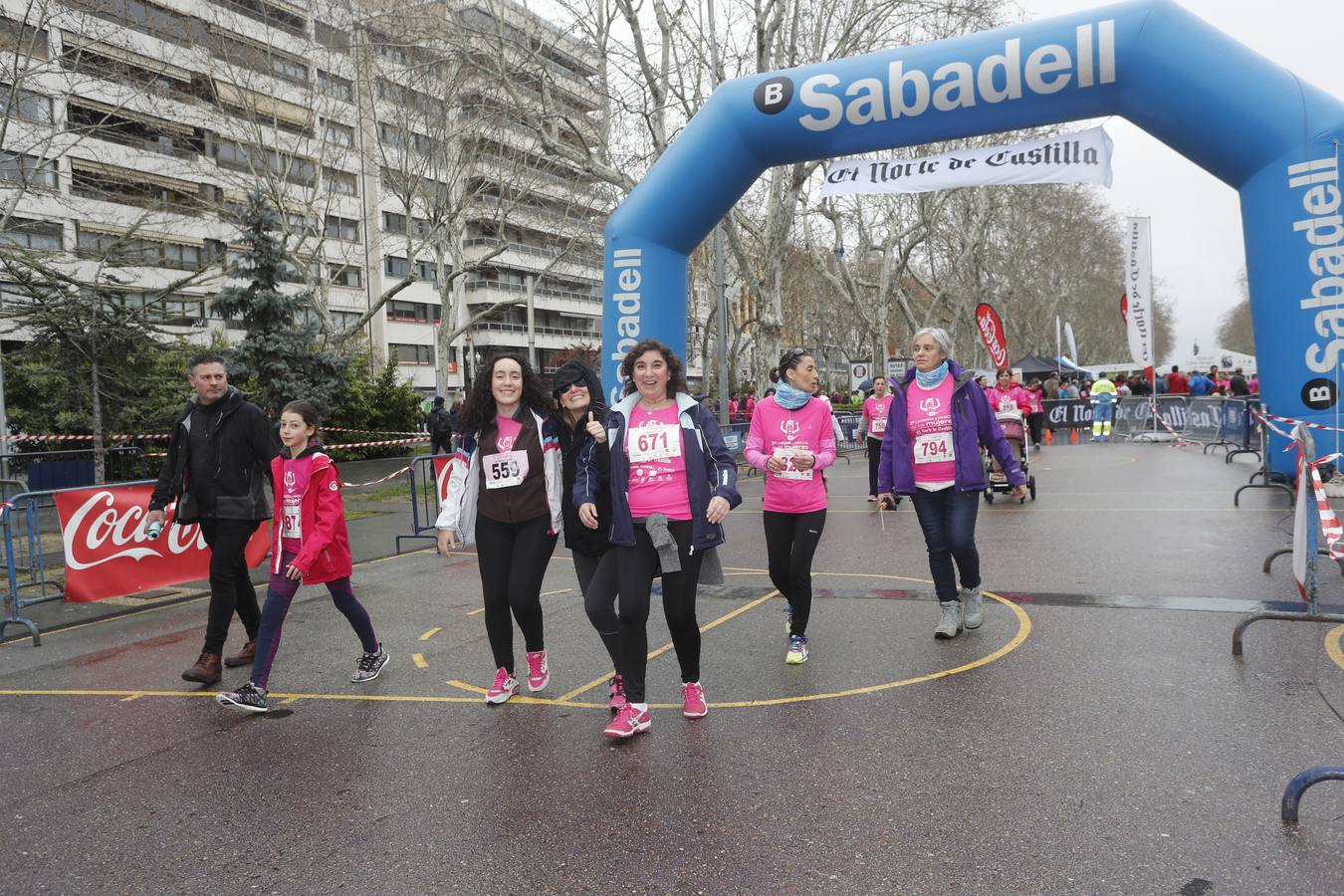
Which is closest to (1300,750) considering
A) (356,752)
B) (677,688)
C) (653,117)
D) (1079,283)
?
(677,688)

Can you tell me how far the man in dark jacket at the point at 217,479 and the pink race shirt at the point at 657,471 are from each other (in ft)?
8.83

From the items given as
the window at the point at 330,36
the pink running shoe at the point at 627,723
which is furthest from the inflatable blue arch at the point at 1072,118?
the window at the point at 330,36

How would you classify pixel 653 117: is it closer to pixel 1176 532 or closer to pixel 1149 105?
pixel 1149 105

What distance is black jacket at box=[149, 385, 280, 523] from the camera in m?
5.82

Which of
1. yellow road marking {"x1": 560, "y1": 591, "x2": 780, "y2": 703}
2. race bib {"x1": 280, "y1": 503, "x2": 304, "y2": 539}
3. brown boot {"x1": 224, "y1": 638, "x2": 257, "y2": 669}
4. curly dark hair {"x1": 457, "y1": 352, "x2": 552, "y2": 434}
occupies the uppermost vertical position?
curly dark hair {"x1": 457, "y1": 352, "x2": 552, "y2": 434}

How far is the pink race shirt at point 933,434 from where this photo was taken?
19.3ft

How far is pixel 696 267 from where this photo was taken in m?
42.4

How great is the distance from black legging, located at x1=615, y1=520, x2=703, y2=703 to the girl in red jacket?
1839 millimetres

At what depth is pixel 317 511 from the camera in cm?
532

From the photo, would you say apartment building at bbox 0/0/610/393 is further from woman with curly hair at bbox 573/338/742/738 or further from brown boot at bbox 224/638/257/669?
woman with curly hair at bbox 573/338/742/738

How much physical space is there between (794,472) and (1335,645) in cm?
327

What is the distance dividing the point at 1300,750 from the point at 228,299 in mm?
20204

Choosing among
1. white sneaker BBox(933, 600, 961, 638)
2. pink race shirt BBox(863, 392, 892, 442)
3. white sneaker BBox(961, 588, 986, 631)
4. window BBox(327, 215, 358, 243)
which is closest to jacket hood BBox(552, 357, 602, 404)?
white sneaker BBox(933, 600, 961, 638)

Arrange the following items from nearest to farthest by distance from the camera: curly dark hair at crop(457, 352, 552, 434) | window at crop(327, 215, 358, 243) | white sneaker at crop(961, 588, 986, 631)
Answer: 1. curly dark hair at crop(457, 352, 552, 434)
2. white sneaker at crop(961, 588, 986, 631)
3. window at crop(327, 215, 358, 243)
